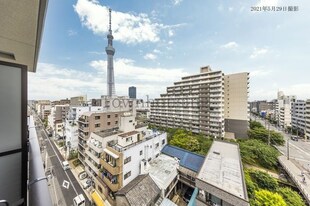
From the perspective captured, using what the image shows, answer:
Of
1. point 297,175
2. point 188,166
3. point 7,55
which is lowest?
point 297,175

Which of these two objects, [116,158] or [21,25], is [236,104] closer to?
[116,158]

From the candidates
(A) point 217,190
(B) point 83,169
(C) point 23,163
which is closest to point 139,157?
(A) point 217,190

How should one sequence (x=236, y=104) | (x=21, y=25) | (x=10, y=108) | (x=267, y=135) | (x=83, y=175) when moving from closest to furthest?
(x=10, y=108)
(x=21, y=25)
(x=83, y=175)
(x=267, y=135)
(x=236, y=104)

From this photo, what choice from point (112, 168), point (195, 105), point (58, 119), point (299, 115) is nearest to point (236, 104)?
point (195, 105)

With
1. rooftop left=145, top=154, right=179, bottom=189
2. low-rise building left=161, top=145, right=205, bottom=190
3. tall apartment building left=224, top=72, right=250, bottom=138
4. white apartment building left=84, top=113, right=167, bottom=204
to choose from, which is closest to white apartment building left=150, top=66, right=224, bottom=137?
tall apartment building left=224, top=72, right=250, bottom=138

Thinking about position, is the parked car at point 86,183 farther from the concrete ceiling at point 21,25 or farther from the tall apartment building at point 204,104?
the tall apartment building at point 204,104

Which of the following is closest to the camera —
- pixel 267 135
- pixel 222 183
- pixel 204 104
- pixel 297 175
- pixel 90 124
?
pixel 222 183
